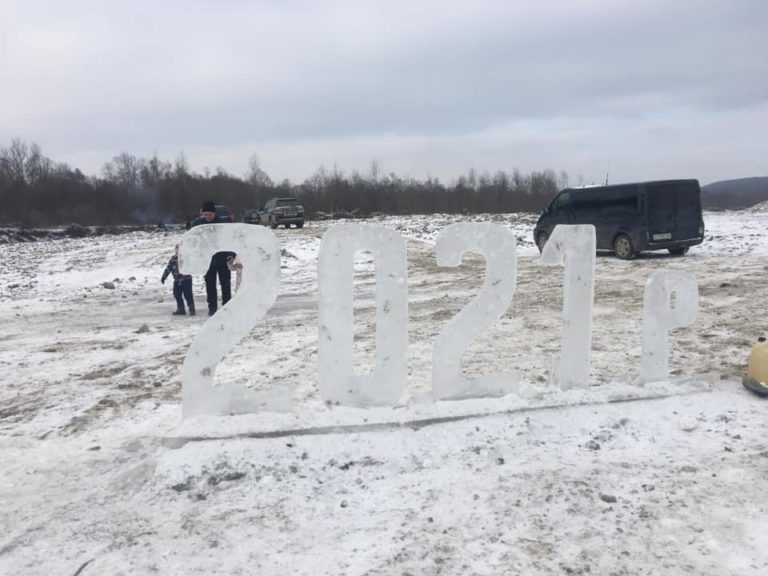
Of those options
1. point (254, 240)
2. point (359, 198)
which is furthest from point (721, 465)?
point (359, 198)

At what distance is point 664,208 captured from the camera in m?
13.7

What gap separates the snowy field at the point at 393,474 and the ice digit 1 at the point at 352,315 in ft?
0.60

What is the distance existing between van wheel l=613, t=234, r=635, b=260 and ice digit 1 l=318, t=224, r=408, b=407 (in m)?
11.7

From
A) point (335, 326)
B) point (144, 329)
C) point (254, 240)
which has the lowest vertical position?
point (144, 329)

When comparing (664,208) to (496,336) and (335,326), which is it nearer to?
(496,336)

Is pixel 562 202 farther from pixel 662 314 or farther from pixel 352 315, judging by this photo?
pixel 352 315

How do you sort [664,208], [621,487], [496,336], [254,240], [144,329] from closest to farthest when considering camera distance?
1. [621,487]
2. [254,240]
3. [496,336]
4. [144,329]
5. [664,208]

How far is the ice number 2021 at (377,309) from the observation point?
151 inches

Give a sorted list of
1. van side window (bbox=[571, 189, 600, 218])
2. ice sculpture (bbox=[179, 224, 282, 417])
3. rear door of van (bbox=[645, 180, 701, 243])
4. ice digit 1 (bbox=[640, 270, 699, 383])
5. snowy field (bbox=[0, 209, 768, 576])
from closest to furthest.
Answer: snowy field (bbox=[0, 209, 768, 576]) < ice sculpture (bbox=[179, 224, 282, 417]) < ice digit 1 (bbox=[640, 270, 699, 383]) < rear door of van (bbox=[645, 180, 701, 243]) < van side window (bbox=[571, 189, 600, 218])

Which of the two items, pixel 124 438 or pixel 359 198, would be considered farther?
pixel 359 198

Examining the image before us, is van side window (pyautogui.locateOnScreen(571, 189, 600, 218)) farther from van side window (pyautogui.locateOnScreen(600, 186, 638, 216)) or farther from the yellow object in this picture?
the yellow object

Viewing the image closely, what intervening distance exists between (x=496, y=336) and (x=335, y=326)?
10.5 feet

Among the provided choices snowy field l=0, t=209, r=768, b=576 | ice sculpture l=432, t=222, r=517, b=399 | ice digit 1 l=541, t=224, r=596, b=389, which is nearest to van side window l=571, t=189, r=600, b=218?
snowy field l=0, t=209, r=768, b=576

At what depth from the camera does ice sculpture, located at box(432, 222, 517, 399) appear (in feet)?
13.3
